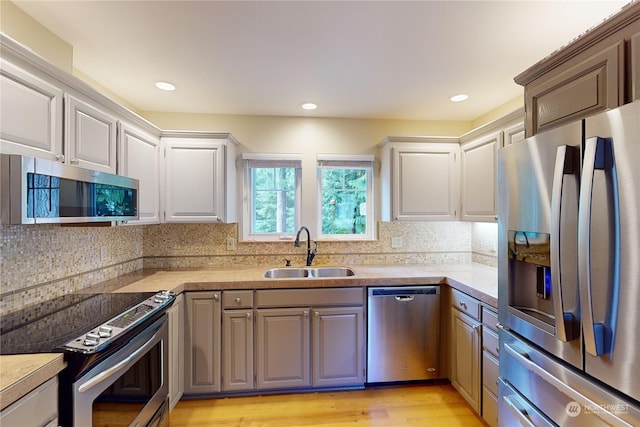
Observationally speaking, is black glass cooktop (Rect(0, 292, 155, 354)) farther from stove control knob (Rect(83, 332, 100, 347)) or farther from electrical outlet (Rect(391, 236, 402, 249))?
electrical outlet (Rect(391, 236, 402, 249))

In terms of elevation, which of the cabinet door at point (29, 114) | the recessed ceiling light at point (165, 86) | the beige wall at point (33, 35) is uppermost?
the recessed ceiling light at point (165, 86)

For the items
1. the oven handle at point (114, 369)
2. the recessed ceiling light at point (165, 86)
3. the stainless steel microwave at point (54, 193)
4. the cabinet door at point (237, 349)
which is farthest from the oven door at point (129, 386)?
the recessed ceiling light at point (165, 86)

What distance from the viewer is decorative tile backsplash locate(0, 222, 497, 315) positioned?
2.02 m

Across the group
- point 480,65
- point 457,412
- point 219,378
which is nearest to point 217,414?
point 219,378

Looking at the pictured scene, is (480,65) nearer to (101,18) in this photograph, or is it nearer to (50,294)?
(101,18)

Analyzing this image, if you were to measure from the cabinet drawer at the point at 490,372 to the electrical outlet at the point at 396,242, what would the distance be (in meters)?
1.30

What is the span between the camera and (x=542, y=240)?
3.79ft

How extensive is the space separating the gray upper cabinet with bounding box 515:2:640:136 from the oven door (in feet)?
A: 7.21

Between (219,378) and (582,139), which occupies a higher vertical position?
(582,139)

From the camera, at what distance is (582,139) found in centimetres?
98

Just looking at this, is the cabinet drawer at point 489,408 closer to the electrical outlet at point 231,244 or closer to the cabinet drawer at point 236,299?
the cabinet drawer at point 236,299

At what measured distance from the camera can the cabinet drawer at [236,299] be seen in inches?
86.3

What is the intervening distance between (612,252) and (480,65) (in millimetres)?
1552

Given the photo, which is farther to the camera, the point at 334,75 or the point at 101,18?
the point at 334,75
